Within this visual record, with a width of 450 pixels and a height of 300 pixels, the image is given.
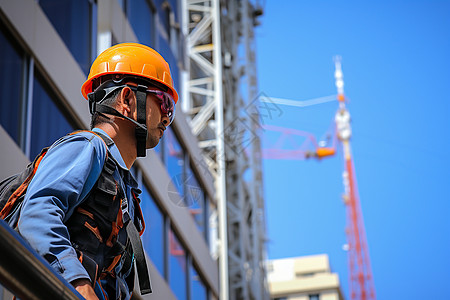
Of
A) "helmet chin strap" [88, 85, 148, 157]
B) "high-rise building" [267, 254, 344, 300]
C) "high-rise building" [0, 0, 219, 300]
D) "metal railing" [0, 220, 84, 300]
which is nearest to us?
"metal railing" [0, 220, 84, 300]

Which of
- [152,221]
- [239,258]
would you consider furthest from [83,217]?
[239,258]

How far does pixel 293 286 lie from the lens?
74188mm

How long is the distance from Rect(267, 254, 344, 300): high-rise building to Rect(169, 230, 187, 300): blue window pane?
5195 cm

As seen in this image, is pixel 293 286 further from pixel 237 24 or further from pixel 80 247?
pixel 80 247

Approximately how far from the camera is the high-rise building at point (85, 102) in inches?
403

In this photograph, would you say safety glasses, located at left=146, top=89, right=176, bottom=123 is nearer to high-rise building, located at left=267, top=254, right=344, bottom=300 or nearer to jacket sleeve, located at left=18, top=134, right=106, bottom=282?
jacket sleeve, located at left=18, top=134, right=106, bottom=282

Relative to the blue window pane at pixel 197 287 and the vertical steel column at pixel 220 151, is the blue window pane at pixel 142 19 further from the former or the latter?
the vertical steel column at pixel 220 151

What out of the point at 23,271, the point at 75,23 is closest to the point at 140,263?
the point at 23,271

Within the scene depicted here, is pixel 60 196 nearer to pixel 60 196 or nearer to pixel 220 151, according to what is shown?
pixel 60 196

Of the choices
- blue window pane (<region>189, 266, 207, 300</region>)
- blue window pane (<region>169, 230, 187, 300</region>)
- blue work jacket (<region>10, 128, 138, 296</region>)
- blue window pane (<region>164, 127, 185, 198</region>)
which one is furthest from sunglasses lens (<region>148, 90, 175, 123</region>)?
blue window pane (<region>189, 266, 207, 300</region>)

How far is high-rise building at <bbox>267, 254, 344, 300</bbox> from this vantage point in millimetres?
73625

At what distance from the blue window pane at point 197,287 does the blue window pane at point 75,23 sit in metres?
9.30

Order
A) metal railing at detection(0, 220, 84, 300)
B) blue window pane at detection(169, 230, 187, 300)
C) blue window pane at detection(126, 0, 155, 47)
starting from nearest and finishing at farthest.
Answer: metal railing at detection(0, 220, 84, 300) < blue window pane at detection(126, 0, 155, 47) < blue window pane at detection(169, 230, 187, 300)

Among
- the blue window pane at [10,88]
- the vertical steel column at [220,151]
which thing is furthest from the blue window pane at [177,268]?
the blue window pane at [10,88]
